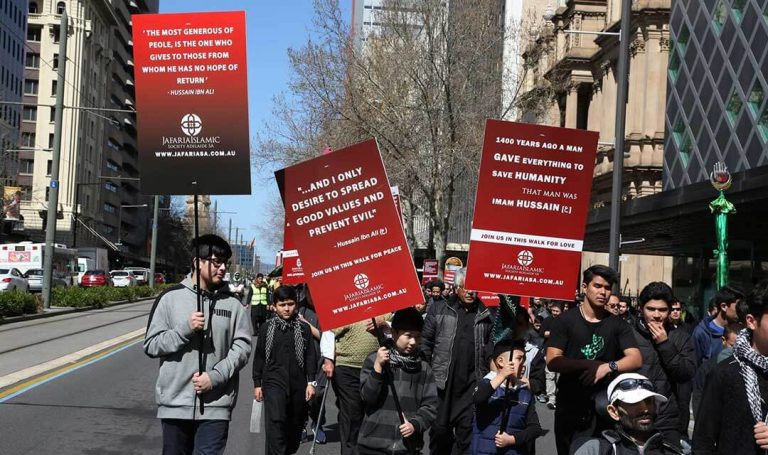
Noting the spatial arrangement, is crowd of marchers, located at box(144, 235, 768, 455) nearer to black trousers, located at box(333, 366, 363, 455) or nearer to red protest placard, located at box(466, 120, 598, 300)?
red protest placard, located at box(466, 120, 598, 300)

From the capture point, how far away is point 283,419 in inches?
357

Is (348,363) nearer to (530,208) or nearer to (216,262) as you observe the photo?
(530,208)

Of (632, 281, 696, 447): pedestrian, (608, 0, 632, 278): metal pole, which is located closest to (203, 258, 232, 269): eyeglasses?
(632, 281, 696, 447): pedestrian

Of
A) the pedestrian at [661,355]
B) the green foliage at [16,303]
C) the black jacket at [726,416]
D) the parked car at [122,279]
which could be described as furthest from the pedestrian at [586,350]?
the parked car at [122,279]

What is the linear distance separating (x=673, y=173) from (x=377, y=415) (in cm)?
3648

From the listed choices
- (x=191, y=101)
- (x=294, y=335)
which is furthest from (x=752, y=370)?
(x=294, y=335)

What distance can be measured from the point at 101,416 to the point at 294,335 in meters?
4.14

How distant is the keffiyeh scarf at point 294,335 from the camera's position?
9383mm

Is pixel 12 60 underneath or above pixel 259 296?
above

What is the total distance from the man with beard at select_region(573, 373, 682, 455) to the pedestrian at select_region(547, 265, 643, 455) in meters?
1.87

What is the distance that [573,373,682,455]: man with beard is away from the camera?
4352 millimetres

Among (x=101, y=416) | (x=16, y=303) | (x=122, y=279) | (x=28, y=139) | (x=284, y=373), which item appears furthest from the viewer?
(x=28, y=139)

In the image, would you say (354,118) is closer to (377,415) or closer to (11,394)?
(11,394)

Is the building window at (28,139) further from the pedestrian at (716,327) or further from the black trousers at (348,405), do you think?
the pedestrian at (716,327)
